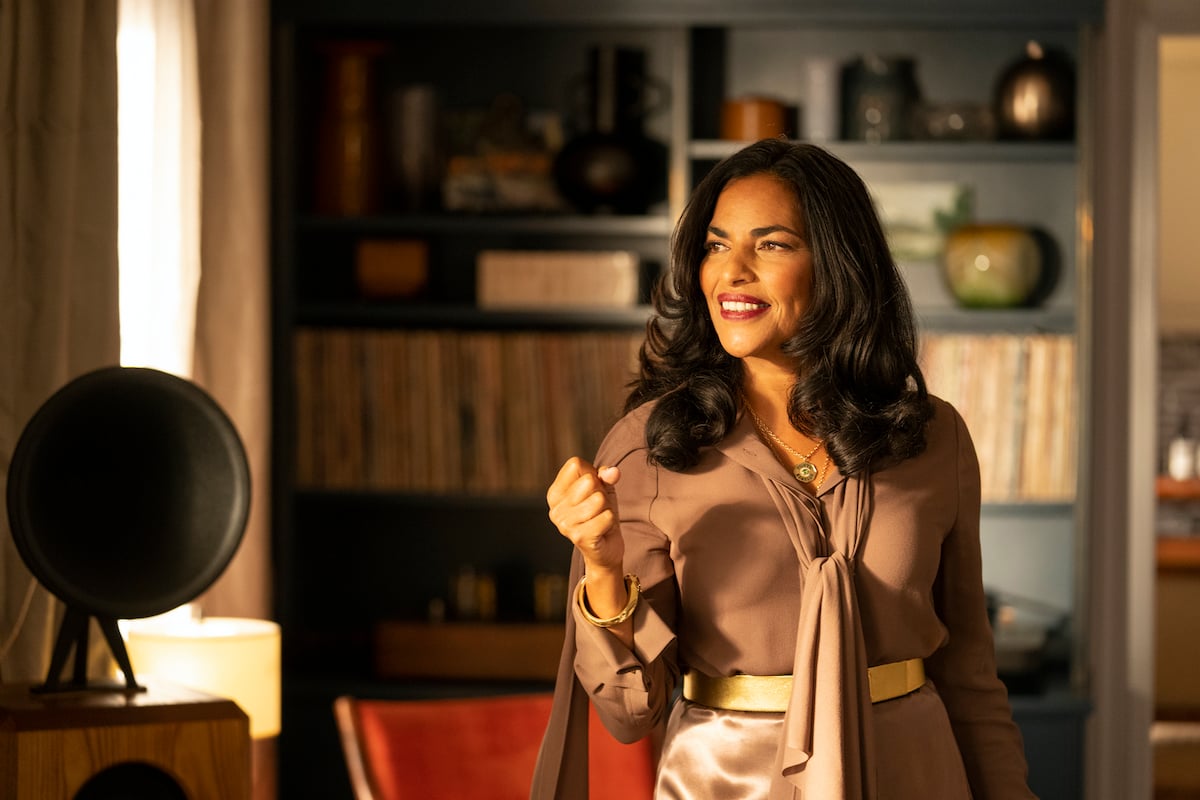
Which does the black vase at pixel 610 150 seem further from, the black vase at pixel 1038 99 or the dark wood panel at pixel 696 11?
the black vase at pixel 1038 99

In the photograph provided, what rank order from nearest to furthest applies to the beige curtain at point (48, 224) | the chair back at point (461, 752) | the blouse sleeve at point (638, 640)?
the blouse sleeve at point (638, 640)
the beige curtain at point (48, 224)
the chair back at point (461, 752)

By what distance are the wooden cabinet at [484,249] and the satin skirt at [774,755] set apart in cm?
186

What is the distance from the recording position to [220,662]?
2.48 meters

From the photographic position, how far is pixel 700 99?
12.3ft

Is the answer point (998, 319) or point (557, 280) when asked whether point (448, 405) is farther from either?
point (998, 319)

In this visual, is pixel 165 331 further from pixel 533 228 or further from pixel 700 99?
pixel 700 99

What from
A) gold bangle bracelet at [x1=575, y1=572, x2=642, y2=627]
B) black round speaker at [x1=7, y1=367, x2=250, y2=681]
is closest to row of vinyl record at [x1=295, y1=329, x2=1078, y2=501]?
black round speaker at [x1=7, y1=367, x2=250, y2=681]

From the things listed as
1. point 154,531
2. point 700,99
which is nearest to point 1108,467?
point 700,99

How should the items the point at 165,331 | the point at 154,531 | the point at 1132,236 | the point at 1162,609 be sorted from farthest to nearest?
the point at 1162,609, the point at 1132,236, the point at 165,331, the point at 154,531

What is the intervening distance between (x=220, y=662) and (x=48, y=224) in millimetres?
789

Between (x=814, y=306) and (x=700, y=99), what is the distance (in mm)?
2255

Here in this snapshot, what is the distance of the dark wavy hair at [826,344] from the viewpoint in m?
1.61

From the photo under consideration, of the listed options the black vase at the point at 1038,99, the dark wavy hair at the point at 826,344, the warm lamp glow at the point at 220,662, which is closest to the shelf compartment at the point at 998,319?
the black vase at the point at 1038,99

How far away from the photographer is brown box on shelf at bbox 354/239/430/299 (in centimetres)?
354
